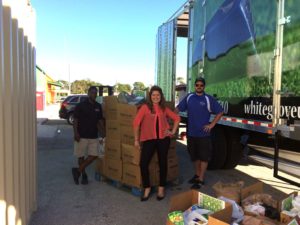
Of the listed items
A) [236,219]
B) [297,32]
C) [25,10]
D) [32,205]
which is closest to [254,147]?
[297,32]

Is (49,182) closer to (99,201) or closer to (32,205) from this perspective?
(99,201)

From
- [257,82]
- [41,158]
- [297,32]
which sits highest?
[297,32]

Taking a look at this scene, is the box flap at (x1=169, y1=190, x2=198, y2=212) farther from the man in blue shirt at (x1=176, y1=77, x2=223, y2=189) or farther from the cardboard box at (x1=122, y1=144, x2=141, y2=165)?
→ the man in blue shirt at (x1=176, y1=77, x2=223, y2=189)

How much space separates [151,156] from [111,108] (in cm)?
115

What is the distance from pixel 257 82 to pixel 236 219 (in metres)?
2.46

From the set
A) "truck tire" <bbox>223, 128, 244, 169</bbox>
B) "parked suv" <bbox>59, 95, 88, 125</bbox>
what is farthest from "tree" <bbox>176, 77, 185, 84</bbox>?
"parked suv" <bbox>59, 95, 88, 125</bbox>

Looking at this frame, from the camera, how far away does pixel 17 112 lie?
3.38 m

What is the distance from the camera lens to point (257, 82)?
511 cm

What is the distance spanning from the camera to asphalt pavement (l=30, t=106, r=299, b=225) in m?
4.62

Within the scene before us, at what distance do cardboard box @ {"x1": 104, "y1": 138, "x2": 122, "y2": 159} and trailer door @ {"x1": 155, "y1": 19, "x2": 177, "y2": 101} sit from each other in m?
3.86

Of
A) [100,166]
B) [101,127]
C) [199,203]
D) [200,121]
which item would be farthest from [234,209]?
[100,166]

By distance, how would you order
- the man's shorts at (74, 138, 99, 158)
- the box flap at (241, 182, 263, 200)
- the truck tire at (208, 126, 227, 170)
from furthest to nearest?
the truck tire at (208, 126, 227, 170) → the man's shorts at (74, 138, 99, 158) → the box flap at (241, 182, 263, 200)

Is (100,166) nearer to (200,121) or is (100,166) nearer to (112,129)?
(112,129)

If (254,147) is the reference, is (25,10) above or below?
above
